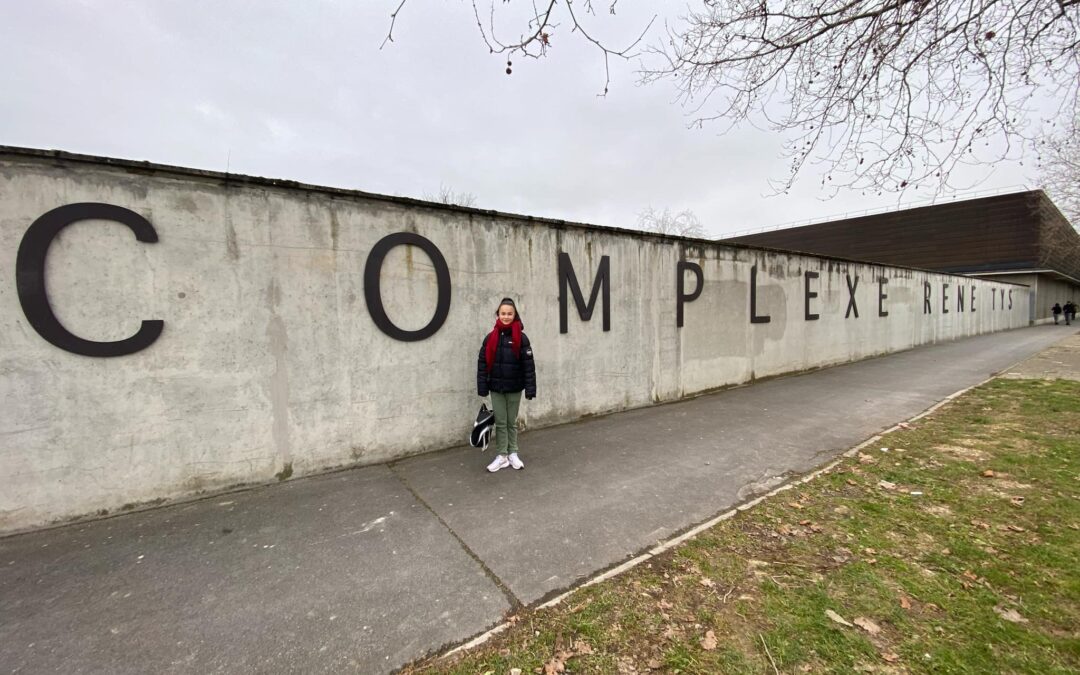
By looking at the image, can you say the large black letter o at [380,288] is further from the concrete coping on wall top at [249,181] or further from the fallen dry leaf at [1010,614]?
the fallen dry leaf at [1010,614]

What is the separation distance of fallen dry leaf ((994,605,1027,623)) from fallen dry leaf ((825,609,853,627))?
833 millimetres

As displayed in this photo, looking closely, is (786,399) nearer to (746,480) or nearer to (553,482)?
(746,480)

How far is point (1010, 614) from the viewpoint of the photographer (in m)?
2.11

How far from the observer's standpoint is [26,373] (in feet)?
9.94

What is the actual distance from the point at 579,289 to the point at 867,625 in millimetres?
4511

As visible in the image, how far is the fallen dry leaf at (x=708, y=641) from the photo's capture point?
6.41 ft

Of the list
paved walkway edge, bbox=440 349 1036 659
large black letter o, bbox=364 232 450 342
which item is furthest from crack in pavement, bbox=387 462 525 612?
large black letter o, bbox=364 232 450 342

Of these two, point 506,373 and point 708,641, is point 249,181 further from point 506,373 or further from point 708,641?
point 708,641

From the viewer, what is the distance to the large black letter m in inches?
223

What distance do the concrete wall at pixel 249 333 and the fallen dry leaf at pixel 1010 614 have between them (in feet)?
14.0

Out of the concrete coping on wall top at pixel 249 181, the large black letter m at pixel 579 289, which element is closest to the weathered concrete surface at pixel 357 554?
the large black letter m at pixel 579 289

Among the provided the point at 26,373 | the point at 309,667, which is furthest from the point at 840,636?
the point at 26,373

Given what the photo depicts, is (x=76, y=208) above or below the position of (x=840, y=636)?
above

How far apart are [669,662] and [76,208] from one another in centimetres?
517
